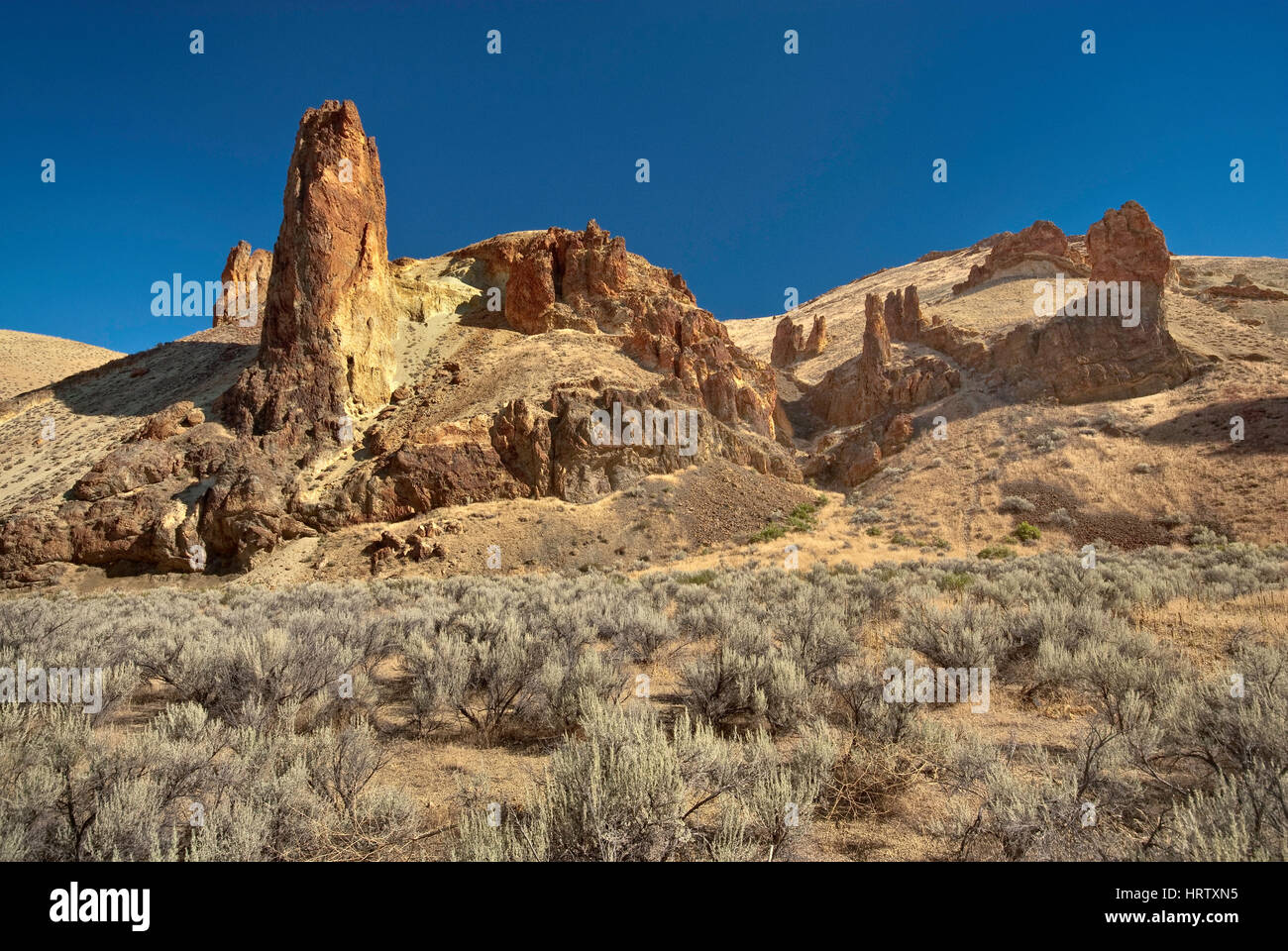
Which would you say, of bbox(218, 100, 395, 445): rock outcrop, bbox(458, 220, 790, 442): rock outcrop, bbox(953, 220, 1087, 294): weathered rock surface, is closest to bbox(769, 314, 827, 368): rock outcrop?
A: bbox(953, 220, 1087, 294): weathered rock surface

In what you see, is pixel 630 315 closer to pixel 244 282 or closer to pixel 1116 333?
pixel 1116 333

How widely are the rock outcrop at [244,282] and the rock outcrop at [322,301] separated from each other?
25.6m

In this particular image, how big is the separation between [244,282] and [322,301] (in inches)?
1271

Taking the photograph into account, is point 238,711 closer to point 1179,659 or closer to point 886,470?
point 1179,659

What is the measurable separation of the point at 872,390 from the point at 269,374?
129 ft

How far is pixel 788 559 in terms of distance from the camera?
22.9 m

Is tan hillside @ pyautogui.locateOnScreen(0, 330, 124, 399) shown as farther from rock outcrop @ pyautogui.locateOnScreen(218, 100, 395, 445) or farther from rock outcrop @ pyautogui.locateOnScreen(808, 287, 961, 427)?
rock outcrop @ pyautogui.locateOnScreen(808, 287, 961, 427)

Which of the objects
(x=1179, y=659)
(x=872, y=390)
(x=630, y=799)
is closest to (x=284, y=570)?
(x=630, y=799)

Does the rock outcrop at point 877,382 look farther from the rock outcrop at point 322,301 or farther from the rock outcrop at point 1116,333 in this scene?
the rock outcrop at point 322,301

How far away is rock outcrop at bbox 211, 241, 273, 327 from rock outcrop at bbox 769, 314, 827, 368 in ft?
169

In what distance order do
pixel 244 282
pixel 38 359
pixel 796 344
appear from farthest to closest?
1. pixel 796 344
2. pixel 38 359
3. pixel 244 282

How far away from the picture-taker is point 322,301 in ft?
101

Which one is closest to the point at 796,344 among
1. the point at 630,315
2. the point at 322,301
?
the point at 630,315

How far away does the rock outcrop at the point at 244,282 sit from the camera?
52.8 metres
